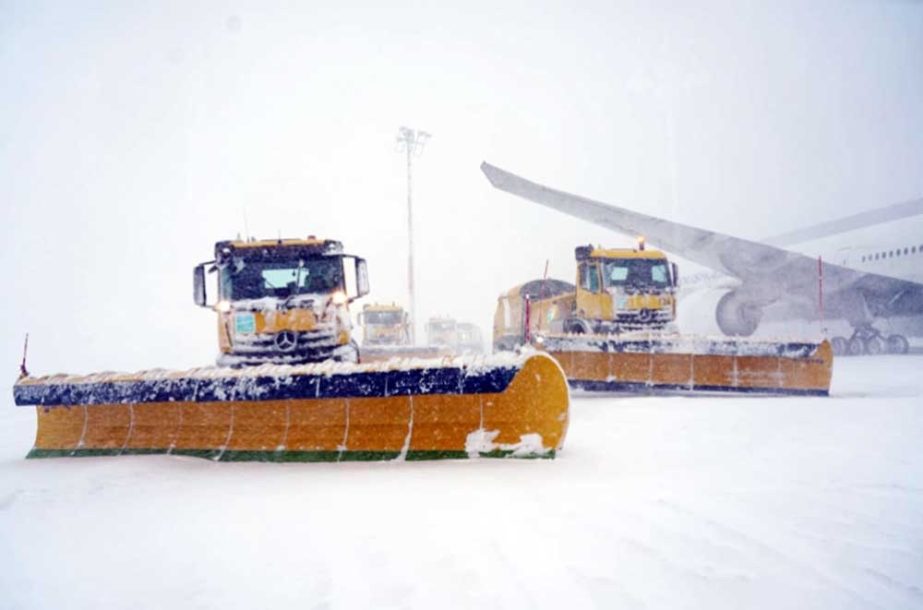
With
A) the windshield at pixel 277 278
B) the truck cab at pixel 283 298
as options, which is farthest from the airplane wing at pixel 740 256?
the windshield at pixel 277 278

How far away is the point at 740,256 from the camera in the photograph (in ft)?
56.6

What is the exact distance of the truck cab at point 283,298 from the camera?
7.34 meters

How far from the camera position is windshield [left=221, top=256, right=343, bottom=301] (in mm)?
7641

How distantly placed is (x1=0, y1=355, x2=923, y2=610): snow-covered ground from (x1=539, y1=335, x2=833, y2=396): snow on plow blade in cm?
365

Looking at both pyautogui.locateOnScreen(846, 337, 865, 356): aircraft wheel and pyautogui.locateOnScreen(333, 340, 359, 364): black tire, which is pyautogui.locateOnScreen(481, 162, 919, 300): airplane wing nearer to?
pyautogui.locateOnScreen(846, 337, 865, 356): aircraft wheel

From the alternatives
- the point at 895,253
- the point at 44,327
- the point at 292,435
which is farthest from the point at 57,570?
the point at 44,327

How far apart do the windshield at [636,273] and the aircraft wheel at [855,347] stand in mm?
10495

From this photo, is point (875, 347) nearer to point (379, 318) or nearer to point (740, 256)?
point (740, 256)

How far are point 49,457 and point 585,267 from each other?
31.3 feet

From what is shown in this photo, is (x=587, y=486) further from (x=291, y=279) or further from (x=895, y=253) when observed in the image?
(x=895, y=253)

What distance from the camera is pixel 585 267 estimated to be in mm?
11531

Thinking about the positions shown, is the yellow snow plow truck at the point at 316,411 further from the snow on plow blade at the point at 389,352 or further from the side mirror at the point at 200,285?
the snow on plow blade at the point at 389,352

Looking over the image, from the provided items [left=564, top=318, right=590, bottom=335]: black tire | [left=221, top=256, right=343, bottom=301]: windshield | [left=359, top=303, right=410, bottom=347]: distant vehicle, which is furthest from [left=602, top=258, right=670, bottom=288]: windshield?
[left=359, top=303, right=410, bottom=347]: distant vehicle

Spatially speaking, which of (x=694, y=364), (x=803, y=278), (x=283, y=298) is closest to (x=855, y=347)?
(x=803, y=278)
